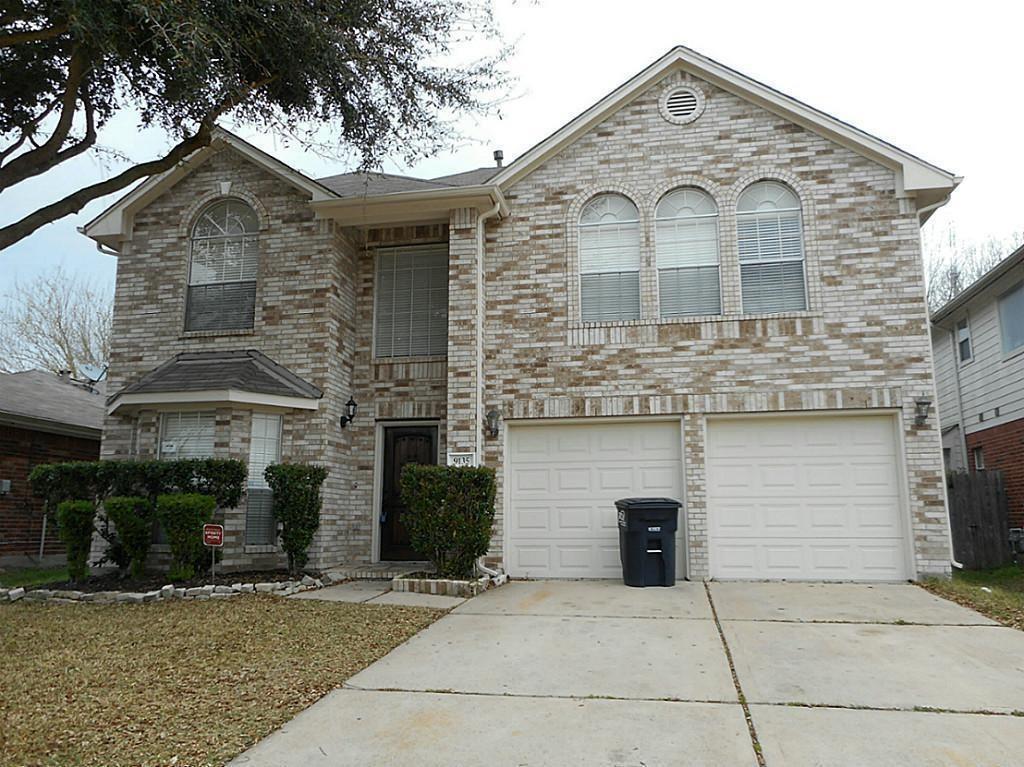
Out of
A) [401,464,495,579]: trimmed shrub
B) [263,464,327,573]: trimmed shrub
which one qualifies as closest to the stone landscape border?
[263,464,327,573]: trimmed shrub

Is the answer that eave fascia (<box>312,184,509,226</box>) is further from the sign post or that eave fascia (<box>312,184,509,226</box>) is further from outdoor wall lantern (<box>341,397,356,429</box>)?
the sign post

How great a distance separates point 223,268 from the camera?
443 inches

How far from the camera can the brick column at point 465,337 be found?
10.1 m

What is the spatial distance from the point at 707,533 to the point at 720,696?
5.18m

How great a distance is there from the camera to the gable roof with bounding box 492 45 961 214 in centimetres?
982

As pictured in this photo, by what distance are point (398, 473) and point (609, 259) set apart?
4.33 m

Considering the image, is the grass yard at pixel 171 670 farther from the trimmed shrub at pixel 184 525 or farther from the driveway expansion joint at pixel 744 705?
the driveway expansion joint at pixel 744 705

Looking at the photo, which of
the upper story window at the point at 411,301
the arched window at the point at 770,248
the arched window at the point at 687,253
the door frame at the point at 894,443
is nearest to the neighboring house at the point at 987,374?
the arched window at the point at 770,248

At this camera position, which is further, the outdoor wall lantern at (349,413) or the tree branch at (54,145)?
the outdoor wall lantern at (349,413)

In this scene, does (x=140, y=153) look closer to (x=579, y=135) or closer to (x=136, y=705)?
(x=579, y=135)

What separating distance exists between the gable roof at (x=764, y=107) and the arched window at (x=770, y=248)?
0.98m

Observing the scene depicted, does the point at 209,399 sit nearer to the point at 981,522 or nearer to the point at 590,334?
the point at 590,334

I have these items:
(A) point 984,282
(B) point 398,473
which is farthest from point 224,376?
(A) point 984,282

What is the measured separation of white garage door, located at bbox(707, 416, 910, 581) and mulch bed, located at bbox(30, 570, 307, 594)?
5.40 metres
